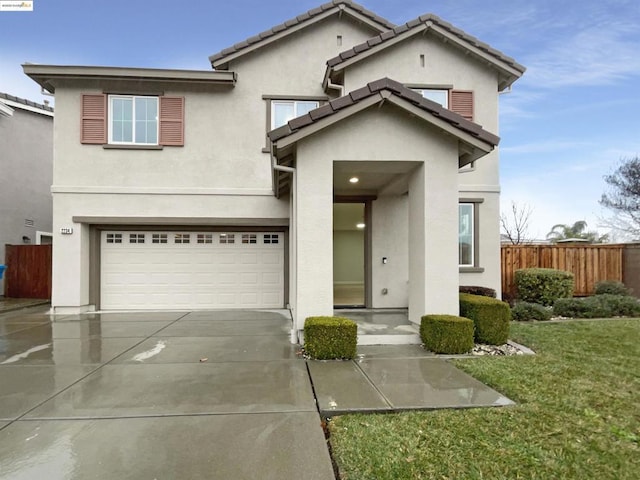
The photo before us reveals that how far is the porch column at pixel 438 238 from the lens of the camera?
247 inches

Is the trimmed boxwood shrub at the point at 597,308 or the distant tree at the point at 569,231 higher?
the distant tree at the point at 569,231

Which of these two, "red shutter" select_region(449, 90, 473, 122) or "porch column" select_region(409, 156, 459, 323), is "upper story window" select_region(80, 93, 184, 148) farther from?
"red shutter" select_region(449, 90, 473, 122)

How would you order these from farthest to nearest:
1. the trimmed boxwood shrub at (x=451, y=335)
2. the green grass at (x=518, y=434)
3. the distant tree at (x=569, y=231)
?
the distant tree at (x=569, y=231) < the trimmed boxwood shrub at (x=451, y=335) < the green grass at (x=518, y=434)

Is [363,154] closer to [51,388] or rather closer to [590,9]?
[51,388]

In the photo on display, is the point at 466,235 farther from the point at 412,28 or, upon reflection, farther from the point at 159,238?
the point at 159,238

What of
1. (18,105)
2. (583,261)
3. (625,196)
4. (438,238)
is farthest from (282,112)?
(625,196)

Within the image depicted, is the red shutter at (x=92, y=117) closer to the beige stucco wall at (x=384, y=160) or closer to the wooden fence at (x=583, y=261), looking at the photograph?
the beige stucco wall at (x=384, y=160)

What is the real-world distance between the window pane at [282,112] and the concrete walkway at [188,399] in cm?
601

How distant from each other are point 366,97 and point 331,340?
4020mm

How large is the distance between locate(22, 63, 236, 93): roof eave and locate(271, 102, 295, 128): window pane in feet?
4.30

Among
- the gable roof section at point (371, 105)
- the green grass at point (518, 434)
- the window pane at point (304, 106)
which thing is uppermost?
the window pane at point (304, 106)

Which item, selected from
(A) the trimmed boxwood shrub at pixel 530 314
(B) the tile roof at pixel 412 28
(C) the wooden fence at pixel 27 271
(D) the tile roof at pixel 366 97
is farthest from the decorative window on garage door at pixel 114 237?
(A) the trimmed boxwood shrub at pixel 530 314

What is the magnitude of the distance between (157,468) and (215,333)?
4.63m

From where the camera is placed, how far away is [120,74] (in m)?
9.48
